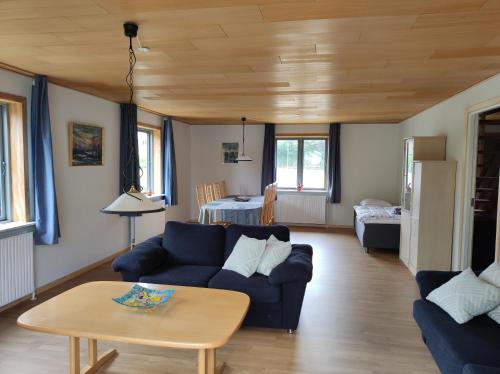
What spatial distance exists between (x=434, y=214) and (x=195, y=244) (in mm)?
2907

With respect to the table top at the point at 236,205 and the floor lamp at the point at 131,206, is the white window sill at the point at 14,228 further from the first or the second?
A: the table top at the point at 236,205

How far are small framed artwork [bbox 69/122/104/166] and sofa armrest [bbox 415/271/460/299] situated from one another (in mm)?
3989

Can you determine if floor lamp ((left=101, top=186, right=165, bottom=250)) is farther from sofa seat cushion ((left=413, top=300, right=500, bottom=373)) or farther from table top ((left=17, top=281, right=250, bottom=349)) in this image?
sofa seat cushion ((left=413, top=300, right=500, bottom=373))

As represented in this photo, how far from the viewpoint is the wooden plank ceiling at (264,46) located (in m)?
2.02

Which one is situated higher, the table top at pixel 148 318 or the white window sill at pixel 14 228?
the white window sill at pixel 14 228

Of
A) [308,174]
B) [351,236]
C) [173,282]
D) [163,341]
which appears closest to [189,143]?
[308,174]

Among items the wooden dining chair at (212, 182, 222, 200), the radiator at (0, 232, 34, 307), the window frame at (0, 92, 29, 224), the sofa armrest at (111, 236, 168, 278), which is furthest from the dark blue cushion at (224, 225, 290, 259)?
the wooden dining chair at (212, 182, 222, 200)

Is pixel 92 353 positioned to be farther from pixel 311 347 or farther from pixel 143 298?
pixel 311 347

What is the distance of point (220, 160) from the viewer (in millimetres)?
8430

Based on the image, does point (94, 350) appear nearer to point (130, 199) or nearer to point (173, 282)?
point (173, 282)

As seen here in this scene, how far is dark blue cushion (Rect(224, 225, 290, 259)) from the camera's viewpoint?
3.72 metres

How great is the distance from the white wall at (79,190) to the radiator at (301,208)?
3.59m

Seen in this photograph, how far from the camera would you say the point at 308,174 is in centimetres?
821

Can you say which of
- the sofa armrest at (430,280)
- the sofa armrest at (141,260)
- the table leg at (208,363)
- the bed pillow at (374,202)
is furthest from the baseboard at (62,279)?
the bed pillow at (374,202)
